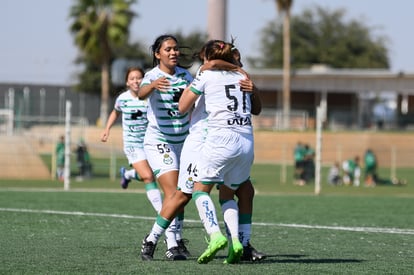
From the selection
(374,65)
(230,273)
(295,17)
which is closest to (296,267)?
(230,273)

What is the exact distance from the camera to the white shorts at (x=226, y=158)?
30.0 feet

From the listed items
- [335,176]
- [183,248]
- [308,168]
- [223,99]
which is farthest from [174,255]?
[335,176]

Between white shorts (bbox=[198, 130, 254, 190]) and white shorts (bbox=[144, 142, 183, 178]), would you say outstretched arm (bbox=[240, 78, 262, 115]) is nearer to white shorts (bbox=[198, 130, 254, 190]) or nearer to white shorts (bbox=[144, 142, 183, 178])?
white shorts (bbox=[198, 130, 254, 190])

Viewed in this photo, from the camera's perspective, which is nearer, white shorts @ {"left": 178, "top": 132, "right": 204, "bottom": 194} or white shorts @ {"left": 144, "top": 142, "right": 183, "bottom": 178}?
white shorts @ {"left": 178, "top": 132, "right": 204, "bottom": 194}

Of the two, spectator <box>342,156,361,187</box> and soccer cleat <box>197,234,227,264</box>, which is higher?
soccer cleat <box>197,234,227,264</box>

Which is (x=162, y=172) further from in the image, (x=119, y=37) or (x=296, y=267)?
(x=119, y=37)

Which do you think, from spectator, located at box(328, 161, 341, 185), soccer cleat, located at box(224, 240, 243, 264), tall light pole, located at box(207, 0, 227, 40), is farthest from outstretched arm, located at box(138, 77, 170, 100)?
spectator, located at box(328, 161, 341, 185)

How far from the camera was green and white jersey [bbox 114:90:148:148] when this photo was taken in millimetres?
13226

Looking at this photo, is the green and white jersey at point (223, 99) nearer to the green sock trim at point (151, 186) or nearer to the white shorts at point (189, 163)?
the white shorts at point (189, 163)

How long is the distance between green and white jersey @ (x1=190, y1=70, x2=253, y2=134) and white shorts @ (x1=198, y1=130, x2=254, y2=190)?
8 cm

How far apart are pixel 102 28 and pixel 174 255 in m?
55.6

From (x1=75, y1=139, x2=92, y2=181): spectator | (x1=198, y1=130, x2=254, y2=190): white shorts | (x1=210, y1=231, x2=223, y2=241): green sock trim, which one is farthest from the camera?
(x1=75, y1=139, x2=92, y2=181): spectator

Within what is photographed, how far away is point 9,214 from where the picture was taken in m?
15.1

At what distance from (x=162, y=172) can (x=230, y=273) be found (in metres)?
2.08
